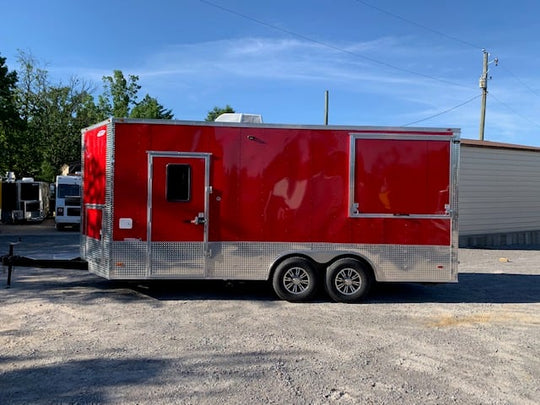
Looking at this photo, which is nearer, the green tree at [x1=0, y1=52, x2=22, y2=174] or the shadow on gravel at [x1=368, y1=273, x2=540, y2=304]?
the shadow on gravel at [x1=368, y1=273, x2=540, y2=304]

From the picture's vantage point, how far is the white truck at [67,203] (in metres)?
22.1

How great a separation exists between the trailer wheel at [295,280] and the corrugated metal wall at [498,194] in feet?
33.6

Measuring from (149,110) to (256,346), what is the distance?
116ft

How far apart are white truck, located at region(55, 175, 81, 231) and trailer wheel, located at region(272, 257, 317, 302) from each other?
1706 centimetres

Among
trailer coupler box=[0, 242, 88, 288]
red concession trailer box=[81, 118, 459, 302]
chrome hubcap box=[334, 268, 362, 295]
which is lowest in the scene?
chrome hubcap box=[334, 268, 362, 295]

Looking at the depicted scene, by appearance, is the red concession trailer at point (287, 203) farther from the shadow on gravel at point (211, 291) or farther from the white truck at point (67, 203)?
the white truck at point (67, 203)

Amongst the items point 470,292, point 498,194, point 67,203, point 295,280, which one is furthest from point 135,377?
point 67,203

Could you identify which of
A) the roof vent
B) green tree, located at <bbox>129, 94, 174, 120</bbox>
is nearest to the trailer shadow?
the roof vent

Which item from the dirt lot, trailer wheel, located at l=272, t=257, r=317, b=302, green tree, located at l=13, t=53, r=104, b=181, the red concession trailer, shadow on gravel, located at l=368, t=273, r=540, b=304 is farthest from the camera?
green tree, located at l=13, t=53, r=104, b=181

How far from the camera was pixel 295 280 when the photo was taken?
7590 millimetres

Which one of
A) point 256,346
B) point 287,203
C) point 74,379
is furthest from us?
point 287,203

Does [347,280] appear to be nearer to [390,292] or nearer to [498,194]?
[390,292]

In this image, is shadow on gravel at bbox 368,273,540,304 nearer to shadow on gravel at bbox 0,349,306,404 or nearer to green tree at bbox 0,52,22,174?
shadow on gravel at bbox 0,349,306,404

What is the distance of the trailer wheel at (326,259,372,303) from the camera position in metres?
7.57
